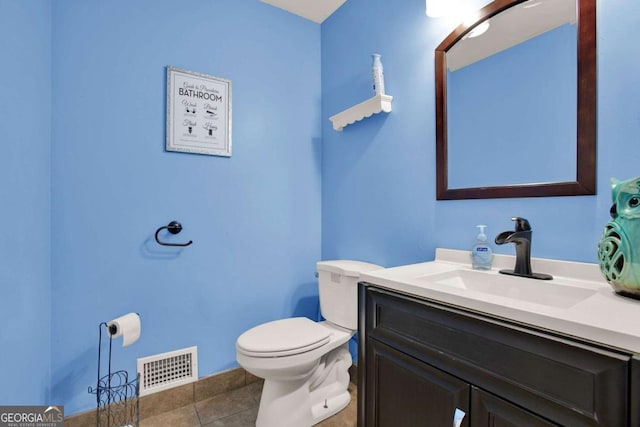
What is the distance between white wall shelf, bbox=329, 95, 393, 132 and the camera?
159cm

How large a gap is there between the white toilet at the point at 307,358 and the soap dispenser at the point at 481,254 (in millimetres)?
603

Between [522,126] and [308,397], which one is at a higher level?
[522,126]

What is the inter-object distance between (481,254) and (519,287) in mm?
183

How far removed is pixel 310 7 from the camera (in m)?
2.00

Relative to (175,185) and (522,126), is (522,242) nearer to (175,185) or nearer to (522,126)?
(522,126)

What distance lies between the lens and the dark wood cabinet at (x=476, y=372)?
541 millimetres

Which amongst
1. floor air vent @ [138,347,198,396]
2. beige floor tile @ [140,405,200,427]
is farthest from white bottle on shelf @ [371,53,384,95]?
beige floor tile @ [140,405,200,427]

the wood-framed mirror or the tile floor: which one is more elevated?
the wood-framed mirror

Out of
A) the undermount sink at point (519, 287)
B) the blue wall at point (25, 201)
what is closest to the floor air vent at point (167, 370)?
the blue wall at point (25, 201)

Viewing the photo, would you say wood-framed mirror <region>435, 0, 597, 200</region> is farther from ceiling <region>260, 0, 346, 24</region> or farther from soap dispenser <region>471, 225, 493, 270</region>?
ceiling <region>260, 0, 346, 24</region>

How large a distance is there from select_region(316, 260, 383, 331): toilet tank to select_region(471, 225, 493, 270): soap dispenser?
58 cm

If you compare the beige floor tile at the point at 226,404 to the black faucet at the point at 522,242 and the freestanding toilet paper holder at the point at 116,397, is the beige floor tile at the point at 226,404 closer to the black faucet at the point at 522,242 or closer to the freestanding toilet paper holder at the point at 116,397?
the freestanding toilet paper holder at the point at 116,397

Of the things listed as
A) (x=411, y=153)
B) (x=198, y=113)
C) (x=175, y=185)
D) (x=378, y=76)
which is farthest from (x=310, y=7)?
(x=175, y=185)

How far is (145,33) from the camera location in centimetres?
157
